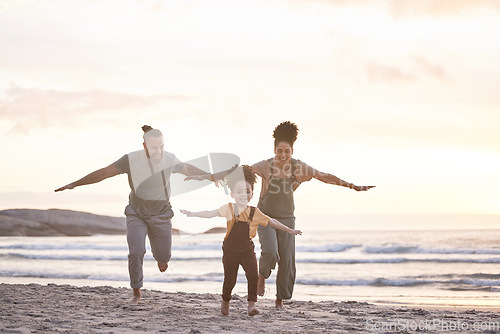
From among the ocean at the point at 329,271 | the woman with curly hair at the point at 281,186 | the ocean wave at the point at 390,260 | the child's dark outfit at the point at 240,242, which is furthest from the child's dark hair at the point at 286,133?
the ocean wave at the point at 390,260

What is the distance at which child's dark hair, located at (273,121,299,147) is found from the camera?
6.69 metres

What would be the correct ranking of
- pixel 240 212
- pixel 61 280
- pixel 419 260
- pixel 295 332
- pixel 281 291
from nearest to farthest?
pixel 295 332, pixel 240 212, pixel 281 291, pixel 61 280, pixel 419 260

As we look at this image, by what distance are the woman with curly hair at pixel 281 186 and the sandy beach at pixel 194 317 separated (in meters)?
0.66

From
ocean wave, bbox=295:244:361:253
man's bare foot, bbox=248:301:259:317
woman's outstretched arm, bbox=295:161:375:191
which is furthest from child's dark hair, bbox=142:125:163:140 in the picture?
ocean wave, bbox=295:244:361:253

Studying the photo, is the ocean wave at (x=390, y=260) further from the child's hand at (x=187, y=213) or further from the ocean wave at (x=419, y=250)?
the child's hand at (x=187, y=213)

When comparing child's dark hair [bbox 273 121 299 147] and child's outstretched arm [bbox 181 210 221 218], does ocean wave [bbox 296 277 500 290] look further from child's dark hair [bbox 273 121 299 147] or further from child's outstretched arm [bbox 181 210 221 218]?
child's outstretched arm [bbox 181 210 221 218]

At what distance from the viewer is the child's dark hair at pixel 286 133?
21.9ft

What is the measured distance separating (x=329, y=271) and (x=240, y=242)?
37.6 feet

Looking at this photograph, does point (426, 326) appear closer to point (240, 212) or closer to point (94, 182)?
point (240, 212)

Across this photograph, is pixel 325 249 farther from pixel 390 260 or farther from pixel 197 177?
pixel 197 177

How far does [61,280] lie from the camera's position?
13.3 meters

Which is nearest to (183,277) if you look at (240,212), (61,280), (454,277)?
(61,280)

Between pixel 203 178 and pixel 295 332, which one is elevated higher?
pixel 203 178

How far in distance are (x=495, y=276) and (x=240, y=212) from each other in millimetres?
11325
